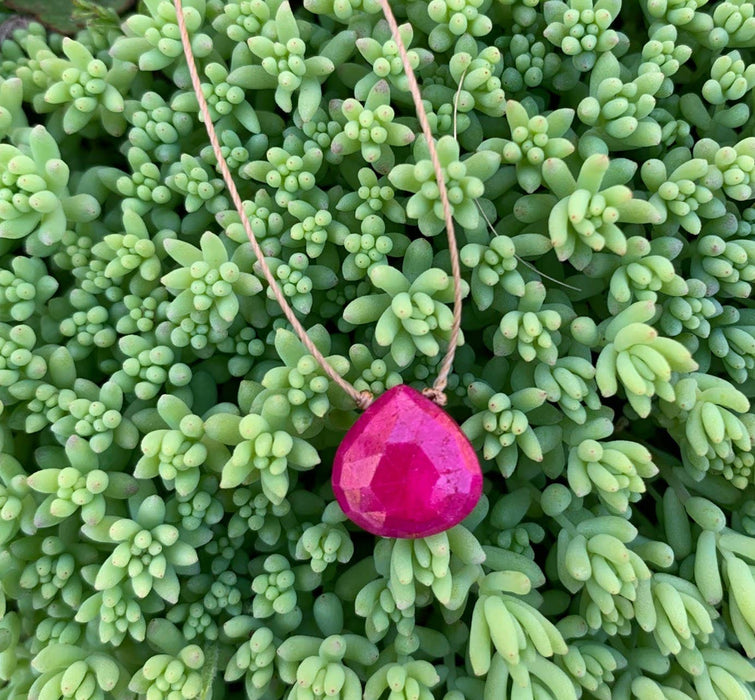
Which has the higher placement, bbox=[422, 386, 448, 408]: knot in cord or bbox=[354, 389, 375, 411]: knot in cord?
bbox=[422, 386, 448, 408]: knot in cord

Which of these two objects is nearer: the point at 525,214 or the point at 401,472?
the point at 401,472

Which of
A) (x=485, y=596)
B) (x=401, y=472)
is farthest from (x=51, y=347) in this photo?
(x=485, y=596)

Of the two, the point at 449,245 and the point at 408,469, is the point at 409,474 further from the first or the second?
the point at 449,245

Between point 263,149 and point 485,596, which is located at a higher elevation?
point 263,149

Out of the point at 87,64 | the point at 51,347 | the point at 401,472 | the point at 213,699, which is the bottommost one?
the point at 213,699

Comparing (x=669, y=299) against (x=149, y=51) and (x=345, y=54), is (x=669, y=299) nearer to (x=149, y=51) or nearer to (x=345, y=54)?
(x=345, y=54)
